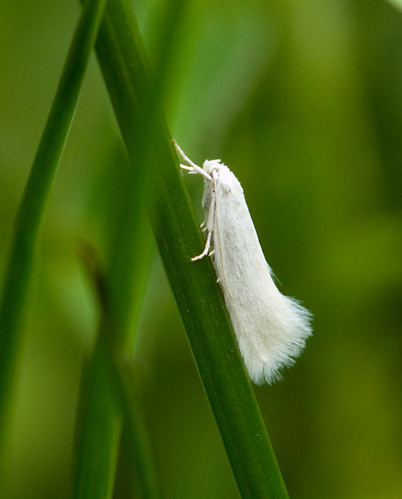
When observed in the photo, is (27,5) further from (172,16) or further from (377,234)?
(377,234)

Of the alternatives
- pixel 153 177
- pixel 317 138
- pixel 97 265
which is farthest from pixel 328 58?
pixel 97 265

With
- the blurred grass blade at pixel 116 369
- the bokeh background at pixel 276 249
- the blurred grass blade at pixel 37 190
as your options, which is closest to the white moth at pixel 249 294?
the bokeh background at pixel 276 249

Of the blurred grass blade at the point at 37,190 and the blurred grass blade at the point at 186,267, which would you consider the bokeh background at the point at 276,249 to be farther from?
the blurred grass blade at the point at 37,190

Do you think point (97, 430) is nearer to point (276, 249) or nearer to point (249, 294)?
point (249, 294)

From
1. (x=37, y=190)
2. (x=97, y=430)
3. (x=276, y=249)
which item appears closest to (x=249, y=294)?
(x=97, y=430)

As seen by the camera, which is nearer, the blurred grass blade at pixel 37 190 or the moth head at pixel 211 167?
the blurred grass blade at pixel 37 190

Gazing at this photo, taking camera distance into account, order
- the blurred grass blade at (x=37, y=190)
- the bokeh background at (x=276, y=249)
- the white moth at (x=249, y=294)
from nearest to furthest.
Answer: the blurred grass blade at (x=37, y=190) → the white moth at (x=249, y=294) → the bokeh background at (x=276, y=249)
